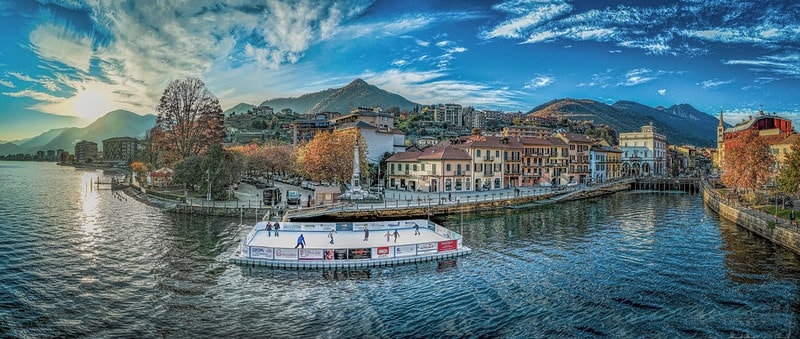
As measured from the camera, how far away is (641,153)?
126m

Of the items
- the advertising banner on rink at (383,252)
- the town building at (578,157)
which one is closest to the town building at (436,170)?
the town building at (578,157)

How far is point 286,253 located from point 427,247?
8893mm

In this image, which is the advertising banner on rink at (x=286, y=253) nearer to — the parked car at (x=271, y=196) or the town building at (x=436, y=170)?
the parked car at (x=271, y=196)

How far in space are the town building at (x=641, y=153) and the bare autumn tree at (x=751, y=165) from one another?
6829cm

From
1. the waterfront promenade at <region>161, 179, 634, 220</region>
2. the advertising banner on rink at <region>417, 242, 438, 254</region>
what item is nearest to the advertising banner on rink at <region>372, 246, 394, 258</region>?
the advertising banner on rink at <region>417, 242, 438, 254</region>

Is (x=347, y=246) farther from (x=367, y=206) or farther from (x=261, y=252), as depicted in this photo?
(x=367, y=206)

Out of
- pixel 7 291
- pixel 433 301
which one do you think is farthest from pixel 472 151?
pixel 7 291

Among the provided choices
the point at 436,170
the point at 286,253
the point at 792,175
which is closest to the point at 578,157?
the point at 436,170

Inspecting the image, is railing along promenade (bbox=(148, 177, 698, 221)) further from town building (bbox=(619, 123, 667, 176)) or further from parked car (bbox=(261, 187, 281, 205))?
town building (bbox=(619, 123, 667, 176))

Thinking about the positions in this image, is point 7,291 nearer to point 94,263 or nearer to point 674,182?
point 94,263

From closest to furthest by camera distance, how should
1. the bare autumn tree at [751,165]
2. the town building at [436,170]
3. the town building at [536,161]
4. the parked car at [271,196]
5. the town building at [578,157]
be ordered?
the parked car at [271,196] < the bare autumn tree at [751,165] < the town building at [436,170] < the town building at [536,161] < the town building at [578,157]

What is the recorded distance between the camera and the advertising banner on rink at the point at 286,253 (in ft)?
87.3

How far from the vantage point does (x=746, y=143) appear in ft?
187

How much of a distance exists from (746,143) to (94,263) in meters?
70.5
